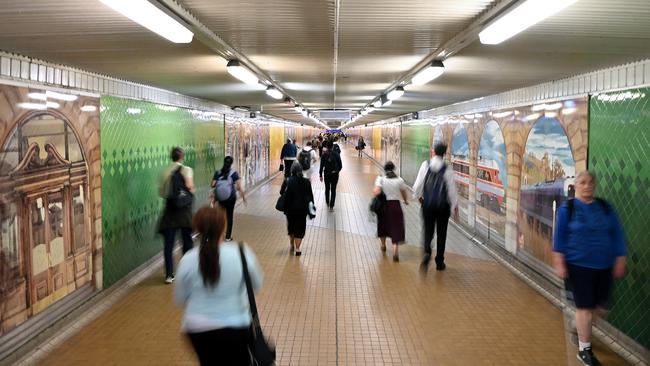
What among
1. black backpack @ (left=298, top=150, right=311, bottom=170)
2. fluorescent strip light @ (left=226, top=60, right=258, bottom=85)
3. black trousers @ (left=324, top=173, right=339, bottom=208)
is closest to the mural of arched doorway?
fluorescent strip light @ (left=226, top=60, right=258, bottom=85)

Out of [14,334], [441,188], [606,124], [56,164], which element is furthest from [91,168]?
[606,124]

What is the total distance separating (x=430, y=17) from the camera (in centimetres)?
418

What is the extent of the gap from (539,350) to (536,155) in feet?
10.3

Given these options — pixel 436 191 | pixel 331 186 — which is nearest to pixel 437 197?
pixel 436 191

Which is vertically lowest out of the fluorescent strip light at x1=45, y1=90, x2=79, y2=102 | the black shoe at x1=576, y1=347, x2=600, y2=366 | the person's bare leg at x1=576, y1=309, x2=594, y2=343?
the black shoe at x1=576, y1=347, x2=600, y2=366

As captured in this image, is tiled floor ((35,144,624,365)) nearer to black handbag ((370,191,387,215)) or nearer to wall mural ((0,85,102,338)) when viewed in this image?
wall mural ((0,85,102,338))

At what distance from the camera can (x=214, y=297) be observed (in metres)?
3.00

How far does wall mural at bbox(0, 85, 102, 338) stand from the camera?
481cm

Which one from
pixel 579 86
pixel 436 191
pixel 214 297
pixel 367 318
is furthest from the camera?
pixel 436 191

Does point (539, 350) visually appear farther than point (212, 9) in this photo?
Yes

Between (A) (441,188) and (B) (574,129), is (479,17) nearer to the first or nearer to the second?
(B) (574,129)

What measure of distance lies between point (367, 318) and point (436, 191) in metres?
2.24

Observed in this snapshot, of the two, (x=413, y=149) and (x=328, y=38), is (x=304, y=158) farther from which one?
(x=328, y=38)

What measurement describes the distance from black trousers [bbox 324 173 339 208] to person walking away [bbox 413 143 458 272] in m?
5.72
